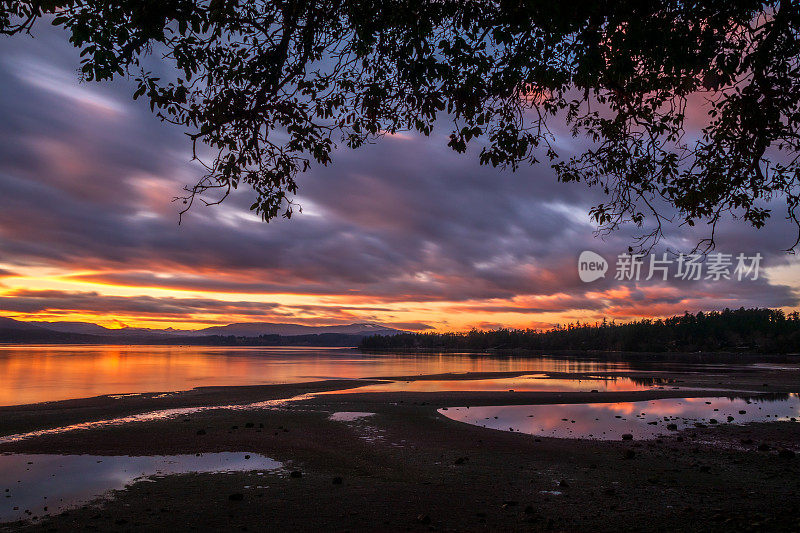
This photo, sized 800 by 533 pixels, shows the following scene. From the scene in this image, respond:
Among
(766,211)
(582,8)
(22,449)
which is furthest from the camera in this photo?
(22,449)

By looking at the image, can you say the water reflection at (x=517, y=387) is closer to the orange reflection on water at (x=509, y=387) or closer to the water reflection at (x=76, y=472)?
the orange reflection on water at (x=509, y=387)

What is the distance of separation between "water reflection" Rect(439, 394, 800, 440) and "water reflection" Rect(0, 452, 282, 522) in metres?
9.77

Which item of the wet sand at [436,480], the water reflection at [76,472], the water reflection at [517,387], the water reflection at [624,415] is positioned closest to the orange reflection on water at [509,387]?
the water reflection at [517,387]

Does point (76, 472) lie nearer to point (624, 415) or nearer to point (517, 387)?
point (624, 415)

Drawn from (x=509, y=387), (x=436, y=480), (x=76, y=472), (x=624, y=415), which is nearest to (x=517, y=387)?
(x=509, y=387)

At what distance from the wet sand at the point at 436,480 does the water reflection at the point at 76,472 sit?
22.2 inches

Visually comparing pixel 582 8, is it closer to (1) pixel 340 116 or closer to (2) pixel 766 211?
(1) pixel 340 116

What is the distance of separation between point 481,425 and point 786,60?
1394cm

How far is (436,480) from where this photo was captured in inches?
416

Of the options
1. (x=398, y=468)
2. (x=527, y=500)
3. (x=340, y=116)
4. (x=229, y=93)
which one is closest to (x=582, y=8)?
(x=340, y=116)

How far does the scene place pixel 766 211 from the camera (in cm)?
1135

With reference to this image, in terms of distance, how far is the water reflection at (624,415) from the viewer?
57.7ft

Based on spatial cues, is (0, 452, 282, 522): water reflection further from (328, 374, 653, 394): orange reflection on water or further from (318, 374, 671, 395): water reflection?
(328, 374, 653, 394): orange reflection on water

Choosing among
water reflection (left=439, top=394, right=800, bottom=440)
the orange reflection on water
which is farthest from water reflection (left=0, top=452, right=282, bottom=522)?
the orange reflection on water
